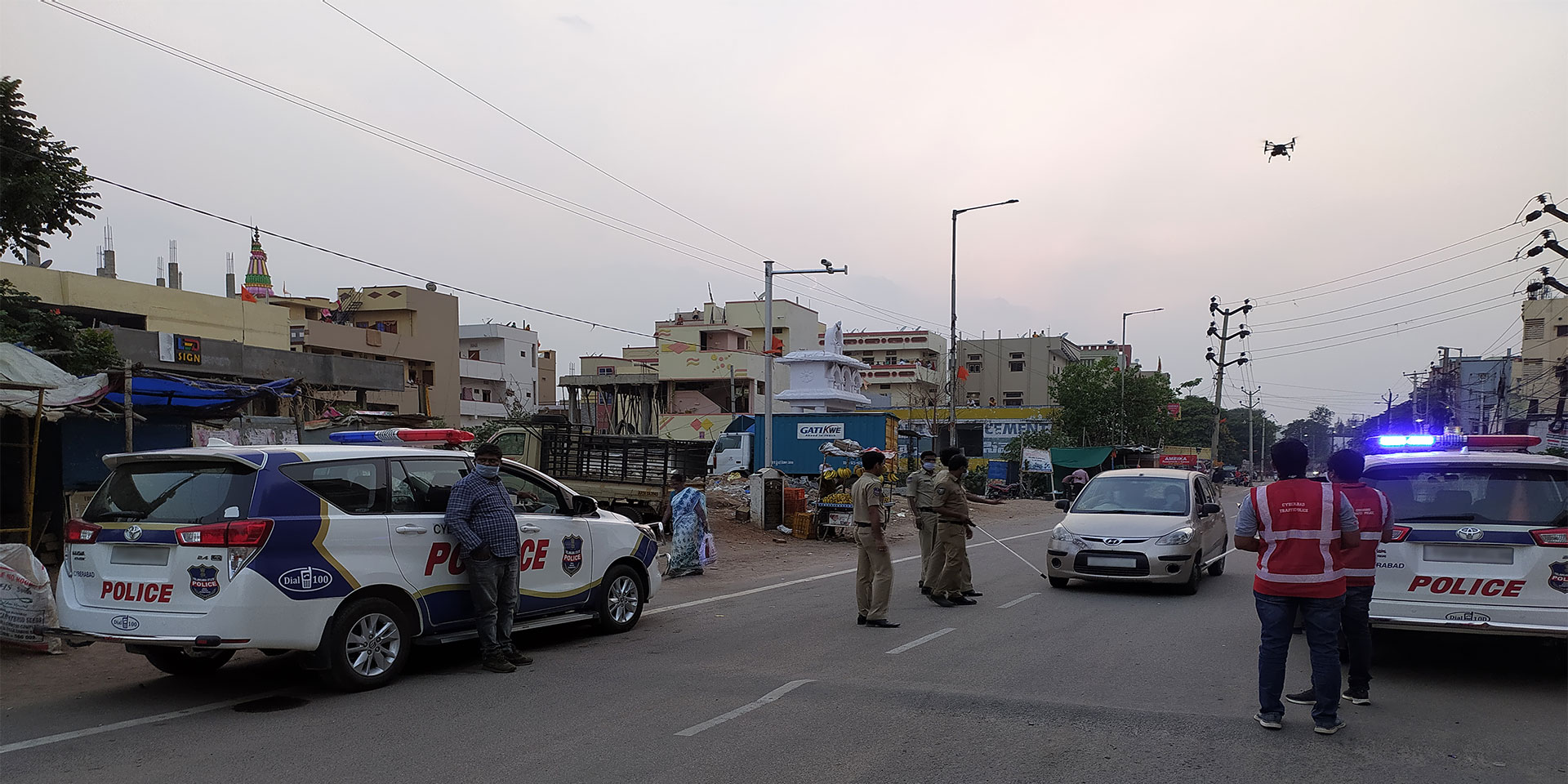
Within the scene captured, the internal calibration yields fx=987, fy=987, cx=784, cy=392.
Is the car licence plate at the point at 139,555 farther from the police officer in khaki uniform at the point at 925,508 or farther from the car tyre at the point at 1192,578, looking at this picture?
the car tyre at the point at 1192,578

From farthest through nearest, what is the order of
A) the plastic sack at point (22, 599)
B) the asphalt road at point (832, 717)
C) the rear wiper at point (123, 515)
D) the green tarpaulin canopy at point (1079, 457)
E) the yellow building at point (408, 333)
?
the yellow building at point (408, 333), the green tarpaulin canopy at point (1079, 457), the plastic sack at point (22, 599), the rear wiper at point (123, 515), the asphalt road at point (832, 717)

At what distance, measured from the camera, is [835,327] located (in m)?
33.9

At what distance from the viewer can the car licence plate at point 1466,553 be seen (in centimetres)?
707

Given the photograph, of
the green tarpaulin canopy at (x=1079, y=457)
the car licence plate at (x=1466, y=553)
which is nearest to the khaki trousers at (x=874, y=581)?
the car licence plate at (x=1466, y=553)

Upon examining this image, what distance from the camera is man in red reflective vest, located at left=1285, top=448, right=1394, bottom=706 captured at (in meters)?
6.38

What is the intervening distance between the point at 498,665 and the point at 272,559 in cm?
198

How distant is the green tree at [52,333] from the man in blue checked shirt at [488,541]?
984 centimetres

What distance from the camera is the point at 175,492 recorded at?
6.70 m

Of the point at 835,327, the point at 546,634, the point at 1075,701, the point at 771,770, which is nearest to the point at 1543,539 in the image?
the point at 1075,701

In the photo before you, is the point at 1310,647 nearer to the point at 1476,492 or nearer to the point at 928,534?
the point at 1476,492

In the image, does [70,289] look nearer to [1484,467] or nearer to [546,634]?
[546,634]

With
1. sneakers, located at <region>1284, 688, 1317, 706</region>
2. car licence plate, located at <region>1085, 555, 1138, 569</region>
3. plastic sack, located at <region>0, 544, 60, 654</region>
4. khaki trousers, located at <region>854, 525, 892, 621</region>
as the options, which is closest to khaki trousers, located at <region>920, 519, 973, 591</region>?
car licence plate, located at <region>1085, 555, 1138, 569</region>

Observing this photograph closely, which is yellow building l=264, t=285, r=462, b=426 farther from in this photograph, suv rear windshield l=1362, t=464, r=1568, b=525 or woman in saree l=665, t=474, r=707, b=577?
suv rear windshield l=1362, t=464, r=1568, b=525

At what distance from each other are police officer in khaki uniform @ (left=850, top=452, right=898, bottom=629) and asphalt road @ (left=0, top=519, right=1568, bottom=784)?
0.40 m
